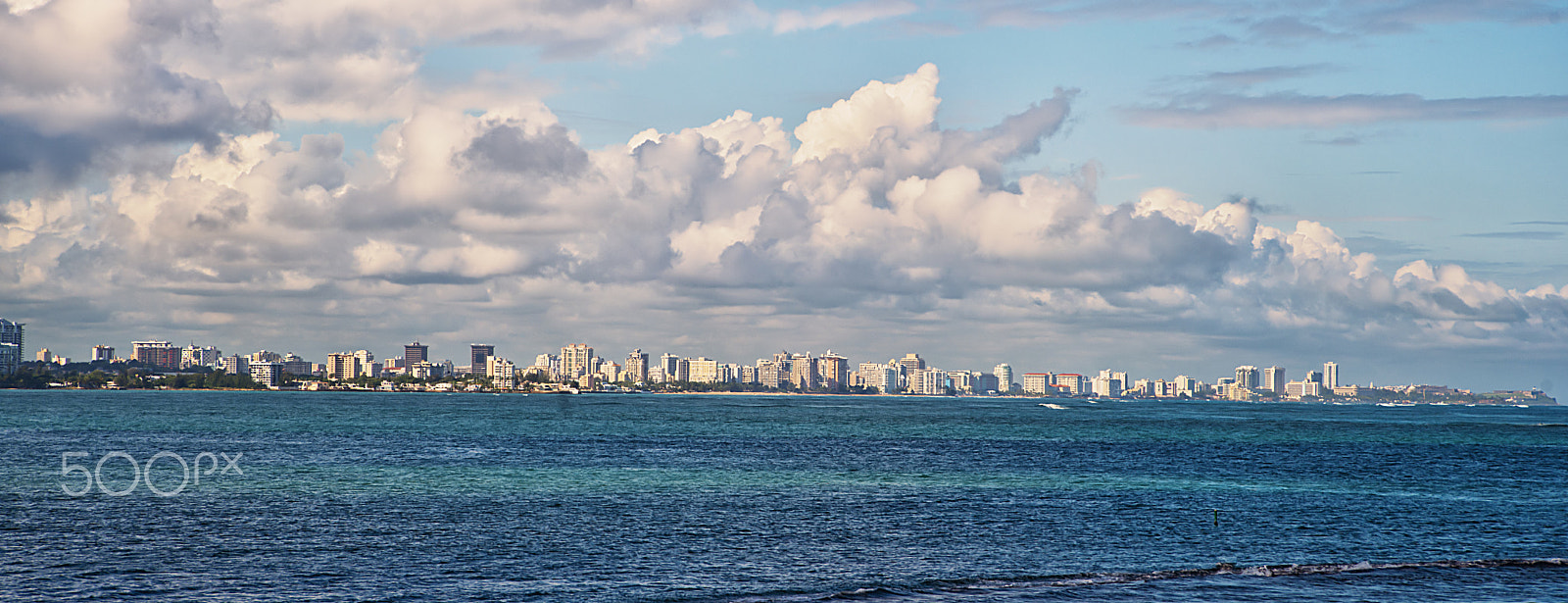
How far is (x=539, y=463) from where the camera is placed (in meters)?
92.1

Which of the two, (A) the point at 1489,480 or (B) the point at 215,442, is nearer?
(A) the point at 1489,480

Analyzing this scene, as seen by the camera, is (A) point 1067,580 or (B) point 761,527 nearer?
(A) point 1067,580

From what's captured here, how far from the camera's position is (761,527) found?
57.0 m

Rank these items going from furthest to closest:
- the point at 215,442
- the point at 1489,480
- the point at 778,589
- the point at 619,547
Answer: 1. the point at 215,442
2. the point at 1489,480
3. the point at 619,547
4. the point at 778,589

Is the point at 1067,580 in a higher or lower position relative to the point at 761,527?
lower

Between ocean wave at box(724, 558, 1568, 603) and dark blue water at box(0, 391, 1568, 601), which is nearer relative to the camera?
ocean wave at box(724, 558, 1568, 603)

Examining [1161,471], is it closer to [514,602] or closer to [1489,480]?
[1489,480]

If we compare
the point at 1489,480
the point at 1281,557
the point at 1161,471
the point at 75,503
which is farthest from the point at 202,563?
the point at 1489,480

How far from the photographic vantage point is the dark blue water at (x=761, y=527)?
4272 centimetres

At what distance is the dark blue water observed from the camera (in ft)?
140

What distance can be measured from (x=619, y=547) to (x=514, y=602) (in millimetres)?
11197

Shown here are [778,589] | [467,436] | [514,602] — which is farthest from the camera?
[467,436]

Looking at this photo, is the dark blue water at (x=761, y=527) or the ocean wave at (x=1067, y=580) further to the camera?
the dark blue water at (x=761, y=527)

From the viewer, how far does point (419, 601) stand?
130ft
